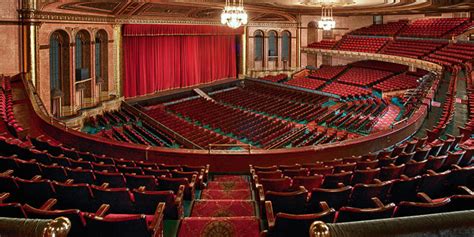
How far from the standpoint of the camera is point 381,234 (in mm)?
A: 1133

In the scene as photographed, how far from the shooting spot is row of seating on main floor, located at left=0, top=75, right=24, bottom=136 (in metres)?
6.56

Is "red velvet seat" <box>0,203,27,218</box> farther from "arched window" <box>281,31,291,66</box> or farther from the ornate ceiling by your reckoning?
"arched window" <box>281,31,291,66</box>

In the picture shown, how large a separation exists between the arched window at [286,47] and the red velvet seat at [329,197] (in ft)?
69.4

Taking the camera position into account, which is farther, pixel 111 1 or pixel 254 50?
pixel 254 50

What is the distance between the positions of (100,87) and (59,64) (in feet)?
7.72

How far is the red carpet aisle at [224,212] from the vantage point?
3236mm

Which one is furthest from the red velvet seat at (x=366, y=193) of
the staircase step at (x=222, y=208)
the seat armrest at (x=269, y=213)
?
the staircase step at (x=222, y=208)

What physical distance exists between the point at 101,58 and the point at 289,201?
12702 millimetres

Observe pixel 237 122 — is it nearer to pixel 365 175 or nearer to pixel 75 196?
pixel 365 175

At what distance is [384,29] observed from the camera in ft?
75.7

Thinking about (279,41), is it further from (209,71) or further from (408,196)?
(408,196)

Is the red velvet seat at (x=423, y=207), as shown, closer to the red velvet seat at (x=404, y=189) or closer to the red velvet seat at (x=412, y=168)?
the red velvet seat at (x=404, y=189)

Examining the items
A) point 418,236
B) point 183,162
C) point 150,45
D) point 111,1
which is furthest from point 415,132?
point 150,45

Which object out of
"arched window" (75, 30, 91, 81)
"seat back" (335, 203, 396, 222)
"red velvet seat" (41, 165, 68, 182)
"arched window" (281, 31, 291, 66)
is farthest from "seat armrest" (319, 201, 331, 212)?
"arched window" (281, 31, 291, 66)
